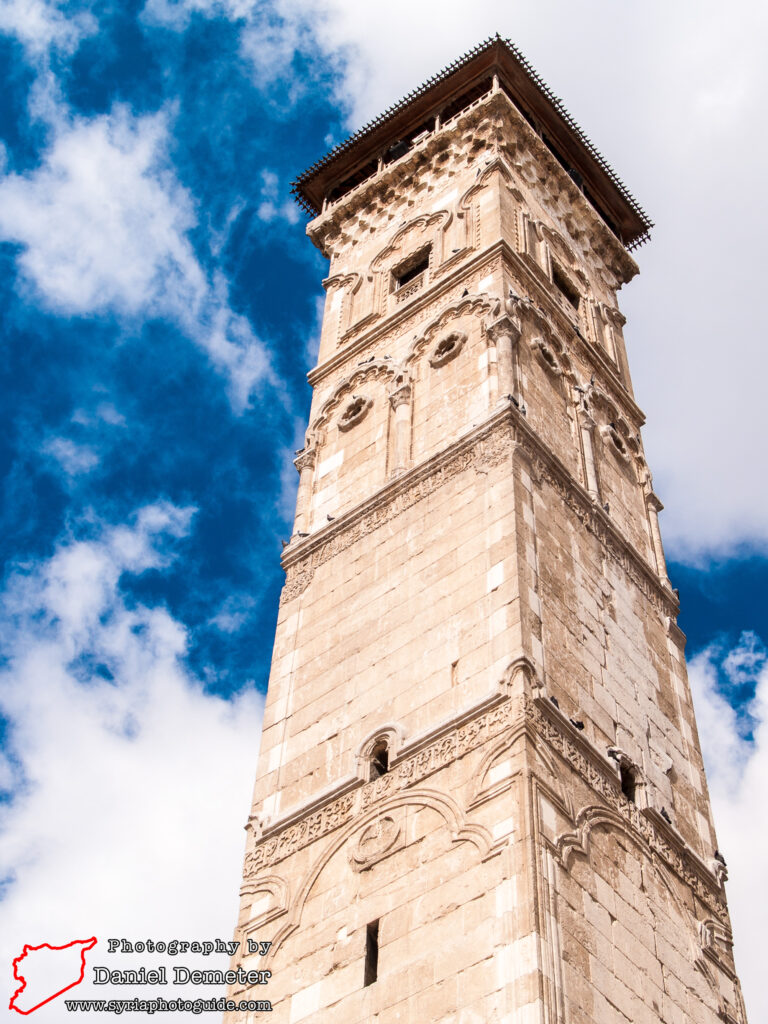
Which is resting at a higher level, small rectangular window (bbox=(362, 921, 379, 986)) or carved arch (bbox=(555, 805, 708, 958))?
carved arch (bbox=(555, 805, 708, 958))

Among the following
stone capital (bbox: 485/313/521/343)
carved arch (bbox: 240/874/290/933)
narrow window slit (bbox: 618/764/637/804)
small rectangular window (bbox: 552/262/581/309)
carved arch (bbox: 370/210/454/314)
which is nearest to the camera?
carved arch (bbox: 240/874/290/933)

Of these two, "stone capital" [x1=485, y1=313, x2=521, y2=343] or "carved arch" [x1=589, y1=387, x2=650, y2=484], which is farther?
"carved arch" [x1=589, y1=387, x2=650, y2=484]

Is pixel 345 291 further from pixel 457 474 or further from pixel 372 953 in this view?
pixel 372 953

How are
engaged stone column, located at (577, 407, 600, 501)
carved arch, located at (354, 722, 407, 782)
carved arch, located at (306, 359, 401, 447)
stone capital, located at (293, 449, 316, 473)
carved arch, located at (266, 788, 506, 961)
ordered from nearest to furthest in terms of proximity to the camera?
carved arch, located at (266, 788, 506, 961) < carved arch, located at (354, 722, 407, 782) < engaged stone column, located at (577, 407, 600, 501) < stone capital, located at (293, 449, 316, 473) < carved arch, located at (306, 359, 401, 447)

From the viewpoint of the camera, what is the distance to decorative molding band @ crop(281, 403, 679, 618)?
17.0 m

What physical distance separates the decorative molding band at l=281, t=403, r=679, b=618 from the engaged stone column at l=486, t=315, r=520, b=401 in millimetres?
684

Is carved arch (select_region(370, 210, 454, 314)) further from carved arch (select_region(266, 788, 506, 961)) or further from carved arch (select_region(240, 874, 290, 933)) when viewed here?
carved arch (select_region(240, 874, 290, 933))

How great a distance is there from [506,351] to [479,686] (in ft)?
19.4

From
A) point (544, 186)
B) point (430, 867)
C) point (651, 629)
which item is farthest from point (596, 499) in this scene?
point (544, 186)

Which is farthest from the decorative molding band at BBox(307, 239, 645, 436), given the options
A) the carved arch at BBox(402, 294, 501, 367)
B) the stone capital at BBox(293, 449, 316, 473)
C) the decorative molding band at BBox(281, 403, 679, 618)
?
the decorative molding band at BBox(281, 403, 679, 618)

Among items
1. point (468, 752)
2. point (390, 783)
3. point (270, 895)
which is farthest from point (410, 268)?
point (270, 895)

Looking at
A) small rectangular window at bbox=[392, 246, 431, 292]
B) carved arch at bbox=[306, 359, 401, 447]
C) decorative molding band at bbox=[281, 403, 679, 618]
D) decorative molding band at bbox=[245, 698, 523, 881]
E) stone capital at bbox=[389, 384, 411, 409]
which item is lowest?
decorative molding band at bbox=[245, 698, 523, 881]

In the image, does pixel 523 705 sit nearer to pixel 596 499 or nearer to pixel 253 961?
pixel 253 961

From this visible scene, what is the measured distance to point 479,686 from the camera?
14.1 m
